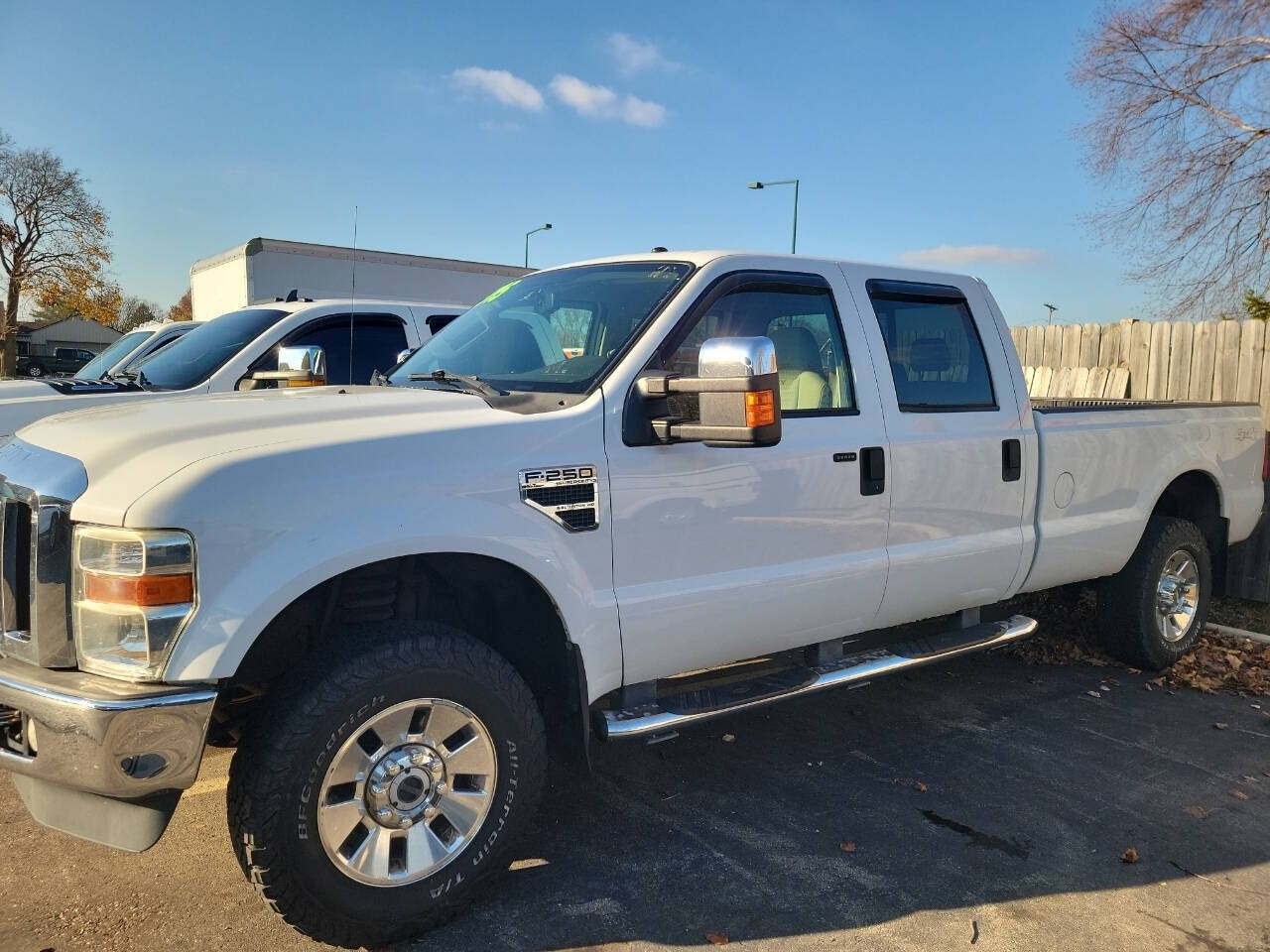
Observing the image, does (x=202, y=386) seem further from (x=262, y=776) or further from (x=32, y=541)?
(x=262, y=776)

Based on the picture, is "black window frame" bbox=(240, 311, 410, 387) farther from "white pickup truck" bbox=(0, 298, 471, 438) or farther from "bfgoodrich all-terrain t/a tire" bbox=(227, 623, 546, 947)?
"bfgoodrich all-terrain t/a tire" bbox=(227, 623, 546, 947)

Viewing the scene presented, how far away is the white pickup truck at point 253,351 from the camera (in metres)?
6.55

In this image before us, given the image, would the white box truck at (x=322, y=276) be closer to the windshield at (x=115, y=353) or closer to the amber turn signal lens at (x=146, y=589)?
the windshield at (x=115, y=353)

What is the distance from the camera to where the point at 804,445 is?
379cm

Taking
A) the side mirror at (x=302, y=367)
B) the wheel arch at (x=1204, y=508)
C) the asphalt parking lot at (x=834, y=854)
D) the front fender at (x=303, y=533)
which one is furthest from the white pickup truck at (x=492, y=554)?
the wheel arch at (x=1204, y=508)

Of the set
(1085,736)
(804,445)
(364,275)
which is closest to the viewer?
(804,445)

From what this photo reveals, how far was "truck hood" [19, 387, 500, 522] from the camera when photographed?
2.63 m

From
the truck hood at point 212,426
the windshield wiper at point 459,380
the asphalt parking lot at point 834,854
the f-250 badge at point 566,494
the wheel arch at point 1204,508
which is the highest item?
the windshield wiper at point 459,380

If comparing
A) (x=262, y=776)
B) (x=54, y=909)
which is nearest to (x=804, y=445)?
(x=262, y=776)

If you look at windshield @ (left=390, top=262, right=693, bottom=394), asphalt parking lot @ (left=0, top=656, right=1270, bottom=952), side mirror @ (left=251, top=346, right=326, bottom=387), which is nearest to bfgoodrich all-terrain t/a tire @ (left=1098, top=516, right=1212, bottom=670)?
asphalt parking lot @ (left=0, top=656, right=1270, bottom=952)

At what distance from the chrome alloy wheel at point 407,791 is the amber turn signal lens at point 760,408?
126 cm

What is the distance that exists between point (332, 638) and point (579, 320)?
1.64m

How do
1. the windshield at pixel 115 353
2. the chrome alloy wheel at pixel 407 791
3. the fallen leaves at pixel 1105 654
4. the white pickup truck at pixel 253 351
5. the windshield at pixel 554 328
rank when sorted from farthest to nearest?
the windshield at pixel 115 353 → the white pickup truck at pixel 253 351 → the fallen leaves at pixel 1105 654 → the windshield at pixel 554 328 → the chrome alloy wheel at pixel 407 791

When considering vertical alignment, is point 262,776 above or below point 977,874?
above
